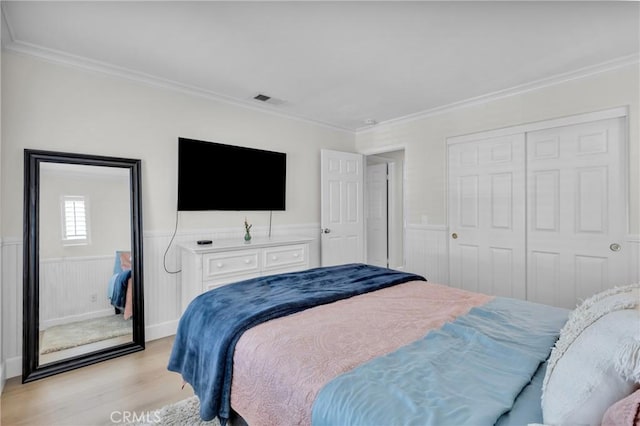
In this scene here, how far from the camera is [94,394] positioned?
2195 mm

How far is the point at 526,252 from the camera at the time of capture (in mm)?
3361

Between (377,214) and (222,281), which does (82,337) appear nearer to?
(222,281)

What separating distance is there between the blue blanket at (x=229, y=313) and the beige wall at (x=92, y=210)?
1.46 meters

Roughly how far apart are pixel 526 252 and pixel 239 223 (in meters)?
3.15

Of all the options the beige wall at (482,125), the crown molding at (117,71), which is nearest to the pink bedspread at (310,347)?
the beige wall at (482,125)

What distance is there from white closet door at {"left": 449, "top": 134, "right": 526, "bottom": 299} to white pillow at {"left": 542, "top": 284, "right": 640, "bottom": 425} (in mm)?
2599

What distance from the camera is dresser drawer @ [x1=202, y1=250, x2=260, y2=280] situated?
2951 millimetres

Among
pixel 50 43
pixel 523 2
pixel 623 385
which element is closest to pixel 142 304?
pixel 50 43

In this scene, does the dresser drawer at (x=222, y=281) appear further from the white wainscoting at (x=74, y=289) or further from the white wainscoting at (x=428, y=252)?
the white wainscoting at (x=428, y=252)

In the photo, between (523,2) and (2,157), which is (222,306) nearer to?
(2,157)

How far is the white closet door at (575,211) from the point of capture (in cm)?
284

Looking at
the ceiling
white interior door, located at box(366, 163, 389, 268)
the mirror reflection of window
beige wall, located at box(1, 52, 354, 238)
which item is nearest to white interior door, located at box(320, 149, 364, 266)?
beige wall, located at box(1, 52, 354, 238)

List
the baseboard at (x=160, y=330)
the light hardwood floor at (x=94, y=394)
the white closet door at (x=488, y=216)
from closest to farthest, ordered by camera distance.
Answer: the light hardwood floor at (x=94, y=394), the baseboard at (x=160, y=330), the white closet door at (x=488, y=216)

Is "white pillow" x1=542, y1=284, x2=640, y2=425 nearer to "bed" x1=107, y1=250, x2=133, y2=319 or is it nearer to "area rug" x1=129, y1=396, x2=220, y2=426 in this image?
"area rug" x1=129, y1=396, x2=220, y2=426
